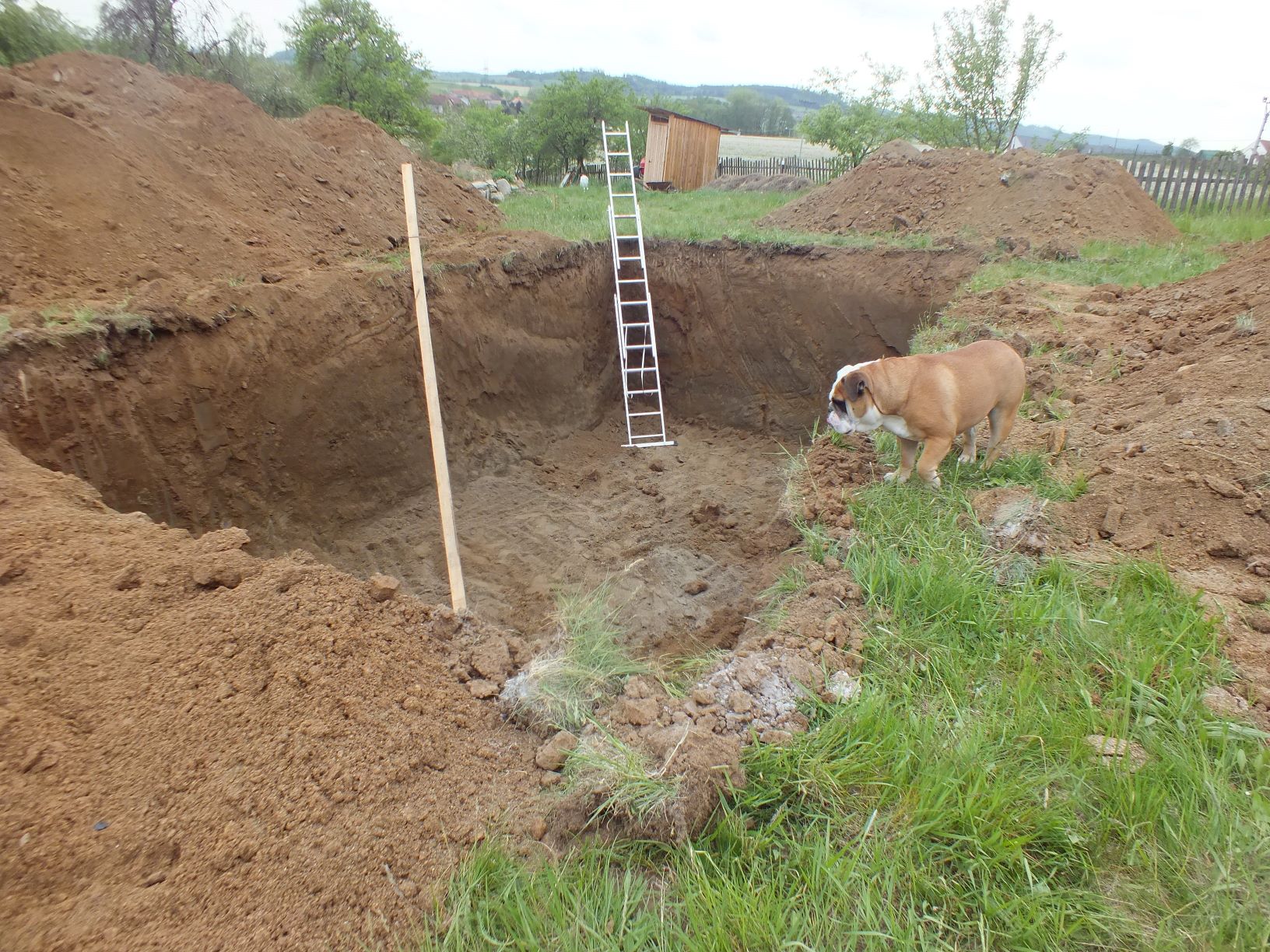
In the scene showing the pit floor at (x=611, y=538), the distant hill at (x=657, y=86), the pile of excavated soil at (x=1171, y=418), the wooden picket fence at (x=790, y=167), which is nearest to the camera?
the pile of excavated soil at (x=1171, y=418)

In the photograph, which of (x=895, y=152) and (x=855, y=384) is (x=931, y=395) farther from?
(x=895, y=152)

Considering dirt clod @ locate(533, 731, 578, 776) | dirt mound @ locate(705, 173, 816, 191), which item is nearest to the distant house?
dirt mound @ locate(705, 173, 816, 191)

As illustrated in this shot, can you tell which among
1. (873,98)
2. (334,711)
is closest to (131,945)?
(334,711)

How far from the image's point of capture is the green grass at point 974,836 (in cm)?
208

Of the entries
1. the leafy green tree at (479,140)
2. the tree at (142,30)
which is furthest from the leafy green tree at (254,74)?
the leafy green tree at (479,140)

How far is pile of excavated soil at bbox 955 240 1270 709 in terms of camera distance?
330 cm

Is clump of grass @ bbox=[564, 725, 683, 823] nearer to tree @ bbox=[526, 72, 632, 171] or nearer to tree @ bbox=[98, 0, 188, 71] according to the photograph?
tree @ bbox=[98, 0, 188, 71]

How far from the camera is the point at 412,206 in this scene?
5113 mm

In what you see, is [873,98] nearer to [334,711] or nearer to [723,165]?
[723,165]

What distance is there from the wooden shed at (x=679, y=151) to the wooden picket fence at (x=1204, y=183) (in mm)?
14080

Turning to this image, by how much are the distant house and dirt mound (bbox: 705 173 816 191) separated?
2.60ft

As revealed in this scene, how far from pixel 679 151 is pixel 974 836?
82.2ft

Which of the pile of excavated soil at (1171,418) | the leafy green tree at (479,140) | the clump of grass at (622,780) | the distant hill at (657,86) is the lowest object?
the clump of grass at (622,780)

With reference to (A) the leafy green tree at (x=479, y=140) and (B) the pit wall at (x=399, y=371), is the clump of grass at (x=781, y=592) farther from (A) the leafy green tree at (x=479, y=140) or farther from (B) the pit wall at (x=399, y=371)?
(A) the leafy green tree at (x=479, y=140)
